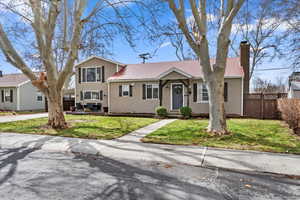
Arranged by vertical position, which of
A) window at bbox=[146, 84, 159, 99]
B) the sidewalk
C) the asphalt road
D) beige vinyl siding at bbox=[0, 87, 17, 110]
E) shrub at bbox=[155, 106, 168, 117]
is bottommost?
the asphalt road

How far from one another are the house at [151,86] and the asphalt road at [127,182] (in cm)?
1026

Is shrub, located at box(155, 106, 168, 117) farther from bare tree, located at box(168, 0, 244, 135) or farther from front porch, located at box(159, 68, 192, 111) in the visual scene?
bare tree, located at box(168, 0, 244, 135)

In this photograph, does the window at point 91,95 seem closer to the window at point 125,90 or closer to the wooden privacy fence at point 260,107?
the window at point 125,90

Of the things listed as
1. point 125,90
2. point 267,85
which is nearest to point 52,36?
point 125,90

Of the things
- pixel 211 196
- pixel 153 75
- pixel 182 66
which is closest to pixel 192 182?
pixel 211 196

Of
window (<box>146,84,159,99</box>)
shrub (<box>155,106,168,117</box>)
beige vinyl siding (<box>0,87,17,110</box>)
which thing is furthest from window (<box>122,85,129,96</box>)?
beige vinyl siding (<box>0,87,17,110</box>)

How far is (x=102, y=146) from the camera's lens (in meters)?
5.63

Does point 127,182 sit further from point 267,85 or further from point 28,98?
point 267,85

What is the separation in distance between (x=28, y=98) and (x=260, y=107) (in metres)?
24.5

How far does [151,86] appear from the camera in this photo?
49.2ft

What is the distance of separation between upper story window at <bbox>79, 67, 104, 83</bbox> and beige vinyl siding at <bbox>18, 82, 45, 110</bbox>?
8815mm

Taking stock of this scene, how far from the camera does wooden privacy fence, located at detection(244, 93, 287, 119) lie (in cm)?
1227

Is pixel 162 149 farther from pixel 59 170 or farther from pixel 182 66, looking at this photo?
pixel 182 66

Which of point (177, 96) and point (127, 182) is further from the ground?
point (177, 96)
